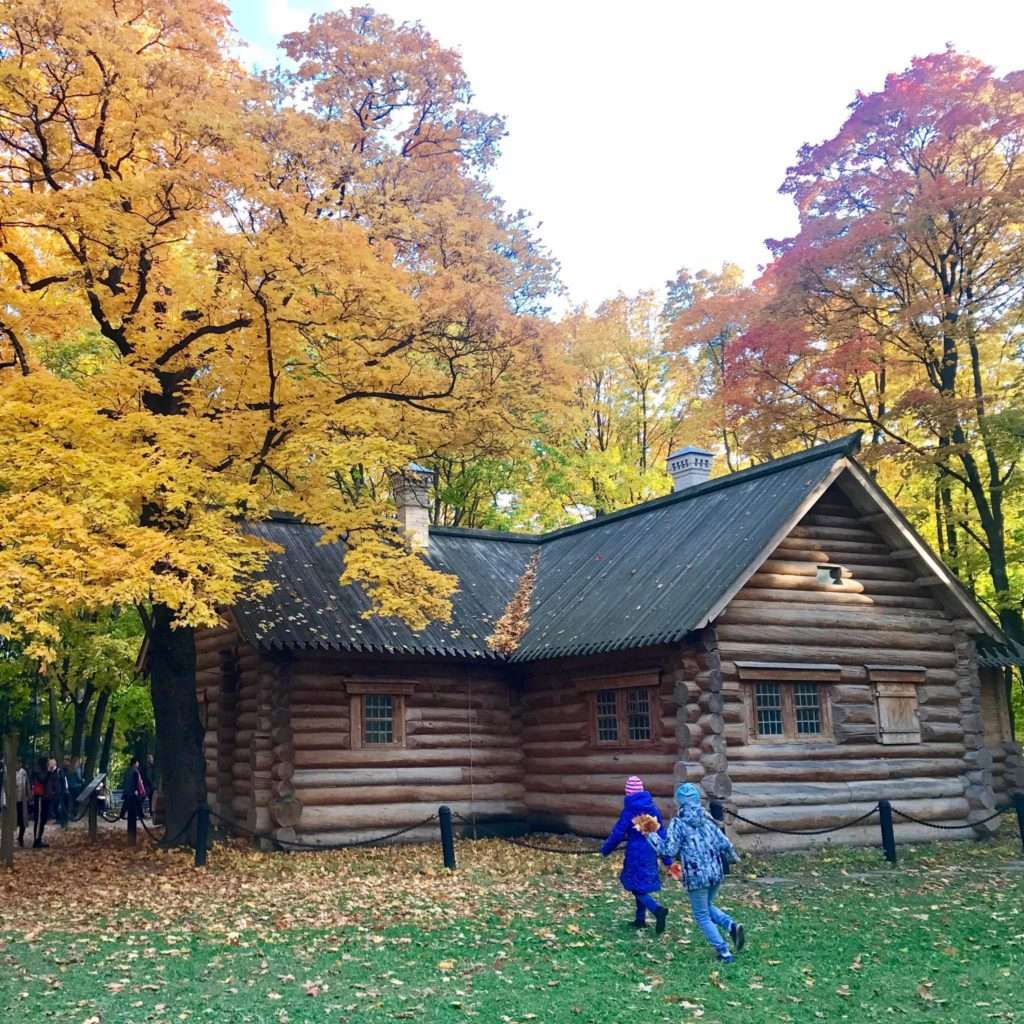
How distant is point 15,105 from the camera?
16141 mm

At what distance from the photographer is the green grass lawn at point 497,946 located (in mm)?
8922

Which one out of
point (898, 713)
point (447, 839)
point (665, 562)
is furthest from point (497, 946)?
point (898, 713)

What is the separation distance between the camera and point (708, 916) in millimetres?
10438

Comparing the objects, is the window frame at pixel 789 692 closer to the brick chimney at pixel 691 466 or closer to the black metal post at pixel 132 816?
the brick chimney at pixel 691 466

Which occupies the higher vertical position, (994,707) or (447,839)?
(994,707)

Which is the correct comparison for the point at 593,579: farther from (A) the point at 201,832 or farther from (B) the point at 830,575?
(A) the point at 201,832

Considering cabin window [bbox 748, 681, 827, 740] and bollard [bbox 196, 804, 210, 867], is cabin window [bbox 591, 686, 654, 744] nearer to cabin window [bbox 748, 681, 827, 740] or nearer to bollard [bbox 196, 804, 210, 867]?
cabin window [bbox 748, 681, 827, 740]

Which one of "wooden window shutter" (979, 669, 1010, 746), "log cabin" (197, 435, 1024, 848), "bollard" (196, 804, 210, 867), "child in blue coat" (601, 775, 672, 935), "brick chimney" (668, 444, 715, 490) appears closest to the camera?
"child in blue coat" (601, 775, 672, 935)

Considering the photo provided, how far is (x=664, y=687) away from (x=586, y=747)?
264 cm

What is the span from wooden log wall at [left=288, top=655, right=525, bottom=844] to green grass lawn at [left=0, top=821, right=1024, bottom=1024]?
2.98 meters

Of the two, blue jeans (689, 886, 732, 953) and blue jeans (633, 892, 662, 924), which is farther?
blue jeans (633, 892, 662, 924)

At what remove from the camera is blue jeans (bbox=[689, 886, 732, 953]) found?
10258 mm

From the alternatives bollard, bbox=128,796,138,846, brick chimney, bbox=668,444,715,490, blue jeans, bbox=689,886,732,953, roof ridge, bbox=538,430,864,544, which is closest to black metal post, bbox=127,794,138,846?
bollard, bbox=128,796,138,846

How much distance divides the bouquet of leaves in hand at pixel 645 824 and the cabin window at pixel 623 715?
7099mm
